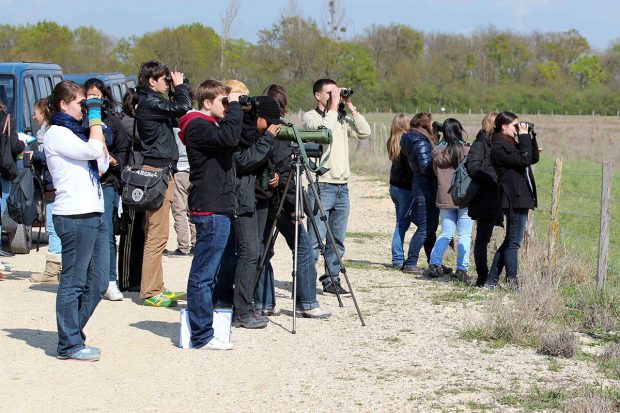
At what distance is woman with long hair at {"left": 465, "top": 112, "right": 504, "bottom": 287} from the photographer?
35.1 feet

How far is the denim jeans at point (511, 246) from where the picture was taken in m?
10.5

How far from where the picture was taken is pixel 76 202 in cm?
724

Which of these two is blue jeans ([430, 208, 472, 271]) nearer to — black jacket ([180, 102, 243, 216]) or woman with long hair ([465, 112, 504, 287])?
woman with long hair ([465, 112, 504, 287])

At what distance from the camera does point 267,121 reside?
838cm

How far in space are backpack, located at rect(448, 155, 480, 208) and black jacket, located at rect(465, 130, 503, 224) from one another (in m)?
0.05

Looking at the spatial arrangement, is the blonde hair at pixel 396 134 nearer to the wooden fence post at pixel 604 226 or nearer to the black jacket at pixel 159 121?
the wooden fence post at pixel 604 226

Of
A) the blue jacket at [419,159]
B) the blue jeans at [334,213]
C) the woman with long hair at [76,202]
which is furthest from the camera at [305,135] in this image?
the blue jacket at [419,159]

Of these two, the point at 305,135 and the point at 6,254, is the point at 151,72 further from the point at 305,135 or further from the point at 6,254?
the point at 6,254

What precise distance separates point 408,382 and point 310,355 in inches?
38.9

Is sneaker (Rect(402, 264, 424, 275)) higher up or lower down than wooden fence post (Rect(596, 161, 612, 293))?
lower down

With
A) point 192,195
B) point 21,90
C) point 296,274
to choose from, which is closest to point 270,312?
point 296,274

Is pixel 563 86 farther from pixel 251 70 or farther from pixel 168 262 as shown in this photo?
pixel 168 262

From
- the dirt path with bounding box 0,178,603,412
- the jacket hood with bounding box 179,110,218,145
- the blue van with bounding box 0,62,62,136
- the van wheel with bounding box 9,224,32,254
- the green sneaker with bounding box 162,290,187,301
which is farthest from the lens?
the blue van with bounding box 0,62,62,136

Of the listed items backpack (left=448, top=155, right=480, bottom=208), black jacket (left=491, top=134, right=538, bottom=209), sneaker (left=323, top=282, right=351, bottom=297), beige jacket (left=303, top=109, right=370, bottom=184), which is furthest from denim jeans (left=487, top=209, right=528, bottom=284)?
beige jacket (left=303, top=109, right=370, bottom=184)
